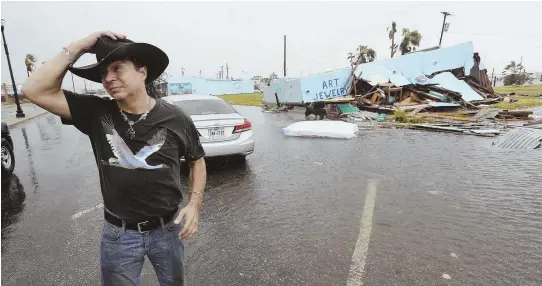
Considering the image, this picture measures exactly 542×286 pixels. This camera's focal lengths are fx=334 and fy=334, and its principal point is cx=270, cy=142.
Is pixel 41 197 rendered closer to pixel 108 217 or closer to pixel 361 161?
pixel 108 217

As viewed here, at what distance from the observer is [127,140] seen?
173 centimetres

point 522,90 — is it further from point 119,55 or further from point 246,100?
point 119,55

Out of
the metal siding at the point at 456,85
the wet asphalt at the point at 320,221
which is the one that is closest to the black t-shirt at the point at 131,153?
the wet asphalt at the point at 320,221

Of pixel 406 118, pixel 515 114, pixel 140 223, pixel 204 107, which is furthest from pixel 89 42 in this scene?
pixel 515 114

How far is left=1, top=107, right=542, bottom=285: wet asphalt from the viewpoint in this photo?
3117 mm

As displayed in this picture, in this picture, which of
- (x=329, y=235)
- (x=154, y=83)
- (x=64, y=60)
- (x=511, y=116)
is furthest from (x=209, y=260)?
(x=511, y=116)


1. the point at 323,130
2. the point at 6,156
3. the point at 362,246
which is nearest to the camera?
the point at 362,246

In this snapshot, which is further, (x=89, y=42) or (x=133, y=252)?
(x=133, y=252)

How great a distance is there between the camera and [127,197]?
1.76m

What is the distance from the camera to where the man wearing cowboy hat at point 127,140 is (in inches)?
65.7

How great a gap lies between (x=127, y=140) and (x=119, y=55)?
0.43m

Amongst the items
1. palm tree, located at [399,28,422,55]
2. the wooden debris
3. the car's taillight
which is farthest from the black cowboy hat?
palm tree, located at [399,28,422,55]

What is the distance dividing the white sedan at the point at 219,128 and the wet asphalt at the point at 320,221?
50 cm

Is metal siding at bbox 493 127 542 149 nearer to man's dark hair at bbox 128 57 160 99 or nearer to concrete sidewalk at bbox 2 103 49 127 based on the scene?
man's dark hair at bbox 128 57 160 99
